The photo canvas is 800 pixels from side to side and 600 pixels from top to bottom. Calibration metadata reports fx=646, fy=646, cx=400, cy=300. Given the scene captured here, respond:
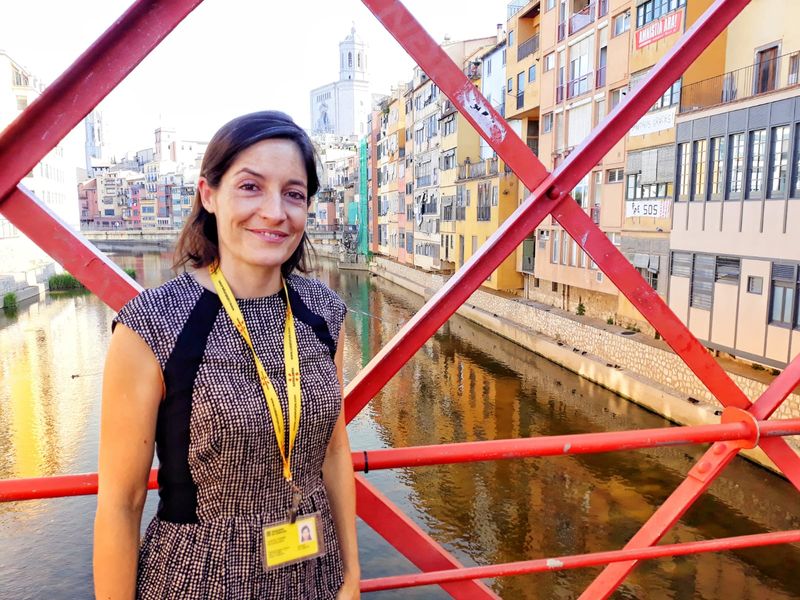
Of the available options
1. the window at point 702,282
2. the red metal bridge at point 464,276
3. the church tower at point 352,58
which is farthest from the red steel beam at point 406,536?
the church tower at point 352,58

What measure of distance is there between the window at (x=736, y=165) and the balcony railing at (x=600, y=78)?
16.8 ft

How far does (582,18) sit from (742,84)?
593cm

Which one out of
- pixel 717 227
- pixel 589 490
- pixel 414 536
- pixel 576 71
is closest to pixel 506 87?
pixel 576 71

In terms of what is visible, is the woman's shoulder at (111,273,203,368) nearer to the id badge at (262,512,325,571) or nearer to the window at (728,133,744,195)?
the id badge at (262,512,325,571)

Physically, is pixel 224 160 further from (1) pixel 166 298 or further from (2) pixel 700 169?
(2) pixel 700 169

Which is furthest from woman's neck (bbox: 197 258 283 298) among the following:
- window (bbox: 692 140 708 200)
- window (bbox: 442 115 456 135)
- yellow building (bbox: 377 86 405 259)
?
yellow building (bbox: 377 86 405 259)

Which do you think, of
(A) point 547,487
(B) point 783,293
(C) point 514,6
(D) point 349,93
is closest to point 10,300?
(C) point 514,6

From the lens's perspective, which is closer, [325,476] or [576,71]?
[325,476]

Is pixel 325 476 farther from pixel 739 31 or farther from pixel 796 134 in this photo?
pixel 739 31

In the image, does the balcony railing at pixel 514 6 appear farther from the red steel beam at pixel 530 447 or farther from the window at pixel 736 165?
the red steel beam at pixel 530 447

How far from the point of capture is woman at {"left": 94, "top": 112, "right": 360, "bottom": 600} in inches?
38.5

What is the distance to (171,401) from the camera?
99 cm

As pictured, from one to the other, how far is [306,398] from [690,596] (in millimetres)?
7735

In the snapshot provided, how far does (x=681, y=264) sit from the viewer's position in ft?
39.2
